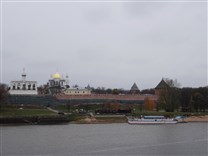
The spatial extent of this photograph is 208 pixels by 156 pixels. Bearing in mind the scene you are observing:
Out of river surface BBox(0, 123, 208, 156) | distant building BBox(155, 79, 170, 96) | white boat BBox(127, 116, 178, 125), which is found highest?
distant building BBox(155, 79, 170, 96)

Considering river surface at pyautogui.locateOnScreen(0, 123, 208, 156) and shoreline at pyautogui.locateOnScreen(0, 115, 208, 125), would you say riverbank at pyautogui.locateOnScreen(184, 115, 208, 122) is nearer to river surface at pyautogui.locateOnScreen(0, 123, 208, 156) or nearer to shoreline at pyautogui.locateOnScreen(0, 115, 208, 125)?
shoreline at pyautogui.locateOnScreen(0, 115, 208, 125)

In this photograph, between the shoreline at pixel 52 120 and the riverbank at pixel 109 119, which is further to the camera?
the riverbank at pixel 109 119

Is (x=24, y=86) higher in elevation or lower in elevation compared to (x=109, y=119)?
higher

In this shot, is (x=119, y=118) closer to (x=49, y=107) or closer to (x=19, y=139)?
(x=49, y=107)

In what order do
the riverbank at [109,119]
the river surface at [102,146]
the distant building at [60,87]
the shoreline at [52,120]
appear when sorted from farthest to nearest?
1. the distant building at [60,87]
2. the riverbank at [109,119]
3. the shoreline at [52,120]
4. the river surface at [102,146]

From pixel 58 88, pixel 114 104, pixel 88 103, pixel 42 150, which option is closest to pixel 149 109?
pixel 114 104

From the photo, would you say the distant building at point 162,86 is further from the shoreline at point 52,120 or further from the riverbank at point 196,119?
the shoreline at point 52,120

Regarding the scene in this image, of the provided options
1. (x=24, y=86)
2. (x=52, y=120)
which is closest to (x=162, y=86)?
(x=52, y=120)

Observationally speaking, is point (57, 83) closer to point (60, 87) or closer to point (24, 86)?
point (60, 87)

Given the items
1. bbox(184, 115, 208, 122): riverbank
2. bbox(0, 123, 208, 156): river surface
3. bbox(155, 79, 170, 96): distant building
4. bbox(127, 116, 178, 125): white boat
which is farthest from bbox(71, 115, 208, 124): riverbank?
bbox(0, 123, 208, 156): river surface

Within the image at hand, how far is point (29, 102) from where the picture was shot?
246 ft

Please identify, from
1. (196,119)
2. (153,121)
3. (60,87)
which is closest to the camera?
(153,121)

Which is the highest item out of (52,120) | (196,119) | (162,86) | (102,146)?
(162,86)

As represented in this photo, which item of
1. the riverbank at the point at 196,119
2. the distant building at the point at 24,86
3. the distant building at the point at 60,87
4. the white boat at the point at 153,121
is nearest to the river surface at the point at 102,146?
the white boat at the point at 153,121
